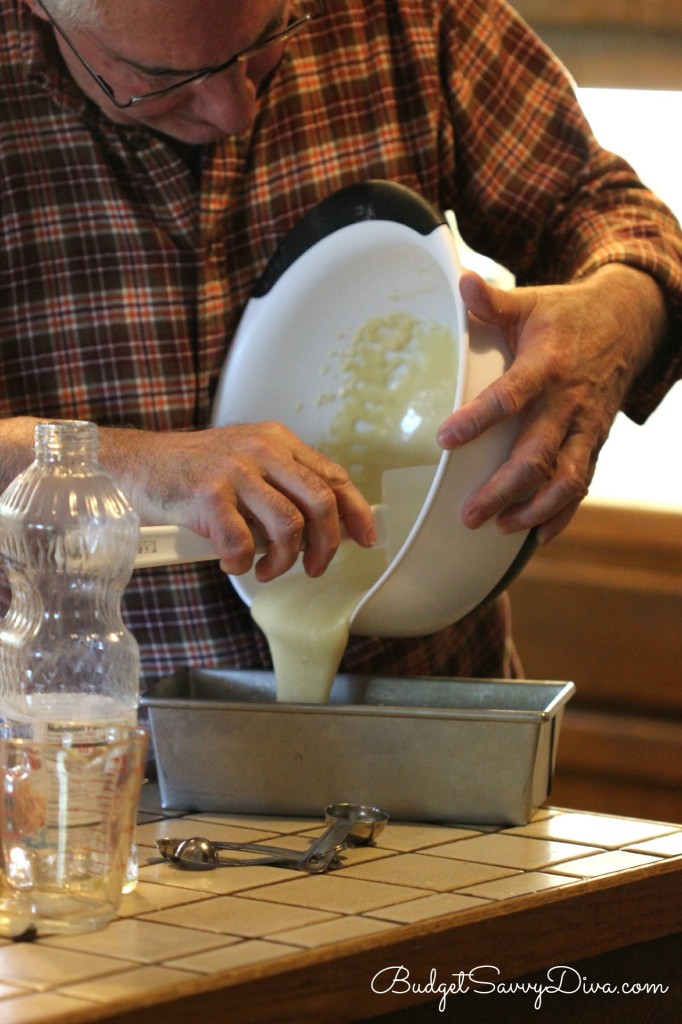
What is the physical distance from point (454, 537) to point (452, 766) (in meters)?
0.18

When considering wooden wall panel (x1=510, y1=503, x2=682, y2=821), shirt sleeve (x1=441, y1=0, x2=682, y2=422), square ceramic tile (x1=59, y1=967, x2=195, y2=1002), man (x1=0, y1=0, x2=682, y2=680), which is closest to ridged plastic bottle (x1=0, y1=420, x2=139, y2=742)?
man (x1=0, y1=0, x2=682, y2=680)

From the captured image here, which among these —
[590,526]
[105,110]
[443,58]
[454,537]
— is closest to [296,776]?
[454,537]

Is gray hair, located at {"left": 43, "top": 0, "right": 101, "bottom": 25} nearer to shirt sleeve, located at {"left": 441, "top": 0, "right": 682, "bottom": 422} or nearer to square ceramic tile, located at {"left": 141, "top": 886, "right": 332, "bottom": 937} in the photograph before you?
shirt sleeve, located at {"left": 441, "top": 0, "right": 682, "bottom": 422}

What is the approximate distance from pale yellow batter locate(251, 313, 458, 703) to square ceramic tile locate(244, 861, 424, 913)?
266 mm

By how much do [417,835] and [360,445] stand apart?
0.40 metres

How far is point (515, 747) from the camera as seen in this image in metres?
1.10

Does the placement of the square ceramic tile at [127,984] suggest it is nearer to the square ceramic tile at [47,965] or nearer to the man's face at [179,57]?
the square ceramic tile at [47,965]

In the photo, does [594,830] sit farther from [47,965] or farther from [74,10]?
[74,10]

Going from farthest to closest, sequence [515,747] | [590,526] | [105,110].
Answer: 1. [590,526]
2. [105,110]
3. [515,747]

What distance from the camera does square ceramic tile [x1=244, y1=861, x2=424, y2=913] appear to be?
0.91 m

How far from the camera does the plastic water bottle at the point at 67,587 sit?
978mm

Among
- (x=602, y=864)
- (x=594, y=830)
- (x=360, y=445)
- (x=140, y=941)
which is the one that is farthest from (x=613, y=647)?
(x=140, y=941)

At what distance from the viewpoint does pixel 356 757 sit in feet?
3.71

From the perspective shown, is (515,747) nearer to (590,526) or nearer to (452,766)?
(452,766)
